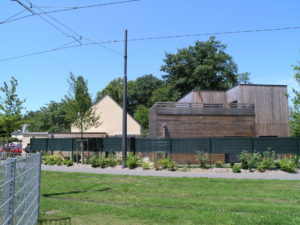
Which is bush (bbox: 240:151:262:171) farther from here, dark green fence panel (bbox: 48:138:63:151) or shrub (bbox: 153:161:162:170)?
dark green fence panel (bbox: 48:138:63:151)

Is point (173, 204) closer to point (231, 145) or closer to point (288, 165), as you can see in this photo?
point (288, 165)

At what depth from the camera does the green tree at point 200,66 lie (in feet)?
178

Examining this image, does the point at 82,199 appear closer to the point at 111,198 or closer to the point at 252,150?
the point at 111,198

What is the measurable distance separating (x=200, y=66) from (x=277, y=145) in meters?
35.8

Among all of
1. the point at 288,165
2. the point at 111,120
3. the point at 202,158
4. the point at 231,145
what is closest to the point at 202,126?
the point at 231,145

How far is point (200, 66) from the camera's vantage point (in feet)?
173

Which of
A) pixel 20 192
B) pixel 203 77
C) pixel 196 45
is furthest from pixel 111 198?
pixel 196 45

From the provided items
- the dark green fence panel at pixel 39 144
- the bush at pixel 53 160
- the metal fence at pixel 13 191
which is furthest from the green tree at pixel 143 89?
the metal fence at pixel 13 191

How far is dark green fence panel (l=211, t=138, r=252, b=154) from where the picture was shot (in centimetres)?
1883

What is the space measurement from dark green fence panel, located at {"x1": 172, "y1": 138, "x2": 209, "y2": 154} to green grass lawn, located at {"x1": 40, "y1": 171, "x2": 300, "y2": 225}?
791cm

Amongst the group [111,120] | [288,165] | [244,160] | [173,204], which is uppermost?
[111,120]

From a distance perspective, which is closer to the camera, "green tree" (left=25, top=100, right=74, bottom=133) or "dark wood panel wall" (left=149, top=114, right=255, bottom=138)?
"dark wood panel wall" (left=149, top=114, right=255, bottom=138)

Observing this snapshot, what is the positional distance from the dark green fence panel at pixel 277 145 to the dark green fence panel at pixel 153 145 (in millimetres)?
5869

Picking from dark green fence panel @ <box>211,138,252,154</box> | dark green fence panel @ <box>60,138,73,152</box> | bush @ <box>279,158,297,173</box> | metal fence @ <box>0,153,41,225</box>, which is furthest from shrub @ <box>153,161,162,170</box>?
metal fence @ <box>0,153,41,225</box>
